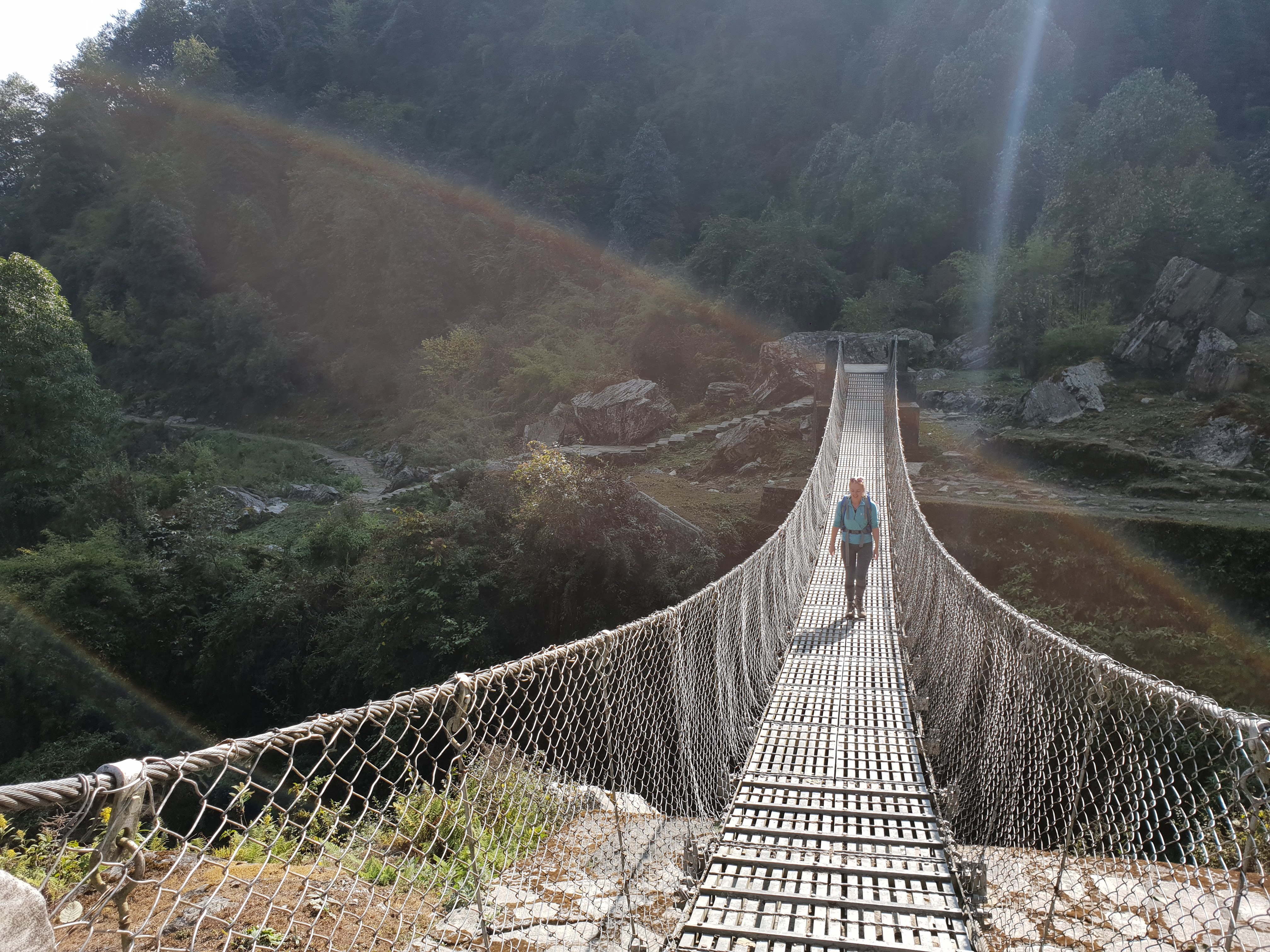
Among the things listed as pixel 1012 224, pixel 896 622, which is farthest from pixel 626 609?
pixel 1012 224

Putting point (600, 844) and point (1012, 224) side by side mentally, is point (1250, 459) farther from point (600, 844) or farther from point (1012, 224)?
point (1012, 224)

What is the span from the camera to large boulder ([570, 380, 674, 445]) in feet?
42.1

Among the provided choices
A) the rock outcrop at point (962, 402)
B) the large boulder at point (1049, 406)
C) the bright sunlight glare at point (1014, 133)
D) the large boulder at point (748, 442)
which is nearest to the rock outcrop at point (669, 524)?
the large boulder at point (748, 442)

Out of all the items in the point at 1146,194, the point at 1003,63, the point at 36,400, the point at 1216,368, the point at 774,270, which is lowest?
the point at 36,400

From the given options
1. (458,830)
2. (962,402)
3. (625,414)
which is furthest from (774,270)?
(458,830)

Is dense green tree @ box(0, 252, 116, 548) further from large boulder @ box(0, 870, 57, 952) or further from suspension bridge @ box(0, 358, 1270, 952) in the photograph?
large boulder @ box(0, 870, 57, 952)

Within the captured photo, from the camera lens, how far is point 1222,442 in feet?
27.8

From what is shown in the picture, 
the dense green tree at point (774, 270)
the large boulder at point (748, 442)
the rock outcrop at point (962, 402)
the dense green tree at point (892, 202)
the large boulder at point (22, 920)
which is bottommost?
the large boulder at point (22, 920)

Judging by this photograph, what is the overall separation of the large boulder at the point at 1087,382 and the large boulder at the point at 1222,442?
1559mm

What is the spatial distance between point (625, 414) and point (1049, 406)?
6.45 metres

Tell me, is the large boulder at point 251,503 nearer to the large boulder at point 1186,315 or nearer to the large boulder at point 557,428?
the large boulder at point 557,428

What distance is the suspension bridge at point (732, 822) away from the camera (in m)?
1.20

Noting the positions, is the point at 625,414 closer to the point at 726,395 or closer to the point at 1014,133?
the point at 726,395

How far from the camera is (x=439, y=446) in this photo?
15.4 meters
